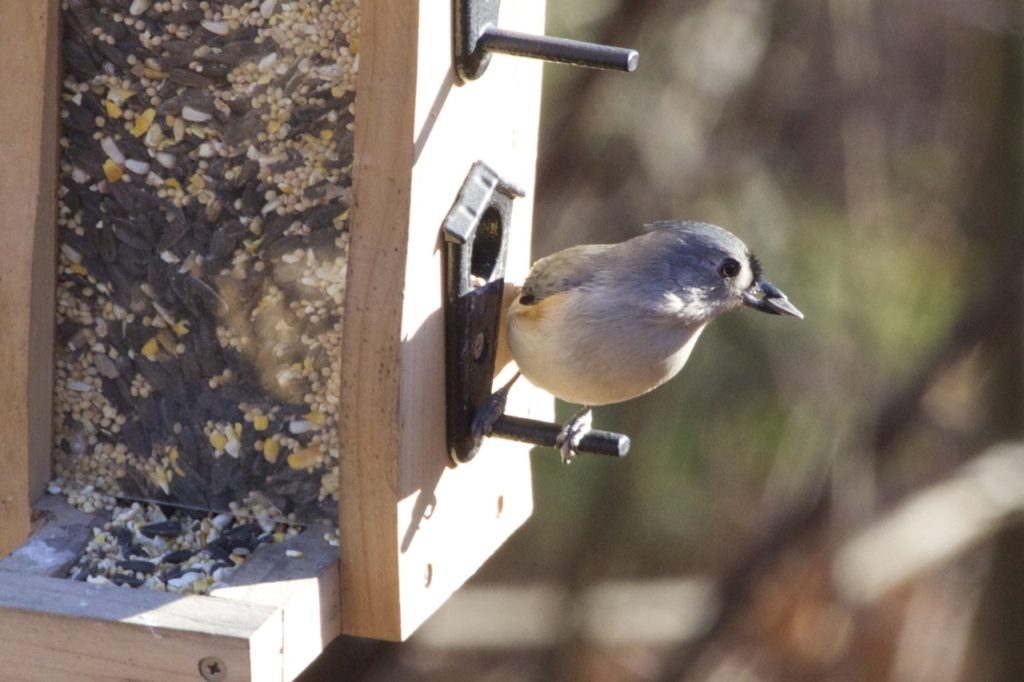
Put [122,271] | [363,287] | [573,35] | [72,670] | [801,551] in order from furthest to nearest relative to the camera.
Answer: [801,551]
[573,35]
[122,271]
[363,287]
[72,670]

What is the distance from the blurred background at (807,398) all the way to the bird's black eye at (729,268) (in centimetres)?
137

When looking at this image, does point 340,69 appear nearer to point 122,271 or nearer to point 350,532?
point 122,271

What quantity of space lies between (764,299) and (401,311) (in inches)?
39.0

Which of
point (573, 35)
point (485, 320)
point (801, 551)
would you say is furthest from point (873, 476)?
point (485, 320)

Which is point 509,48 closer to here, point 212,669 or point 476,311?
point 476,311

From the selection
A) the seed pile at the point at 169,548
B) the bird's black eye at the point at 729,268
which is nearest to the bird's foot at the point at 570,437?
the bird's black eye at the point at 729,268

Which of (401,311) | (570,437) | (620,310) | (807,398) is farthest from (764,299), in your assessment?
(807,398)

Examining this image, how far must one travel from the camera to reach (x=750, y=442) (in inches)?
181

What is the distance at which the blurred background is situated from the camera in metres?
4.25

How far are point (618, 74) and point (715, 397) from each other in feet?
3.92

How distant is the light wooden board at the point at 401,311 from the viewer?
2109mm

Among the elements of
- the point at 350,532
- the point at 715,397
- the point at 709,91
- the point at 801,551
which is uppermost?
the point at 709,91

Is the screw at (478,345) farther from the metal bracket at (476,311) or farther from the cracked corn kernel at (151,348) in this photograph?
the cracked corn kernel at (151,348)

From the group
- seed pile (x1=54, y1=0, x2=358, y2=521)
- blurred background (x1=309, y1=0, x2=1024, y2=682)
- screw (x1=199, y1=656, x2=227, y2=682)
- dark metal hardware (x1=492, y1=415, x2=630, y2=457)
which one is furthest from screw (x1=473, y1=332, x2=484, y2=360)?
blurred background (x1=309, y1=0, x2=1024, y2=682)
